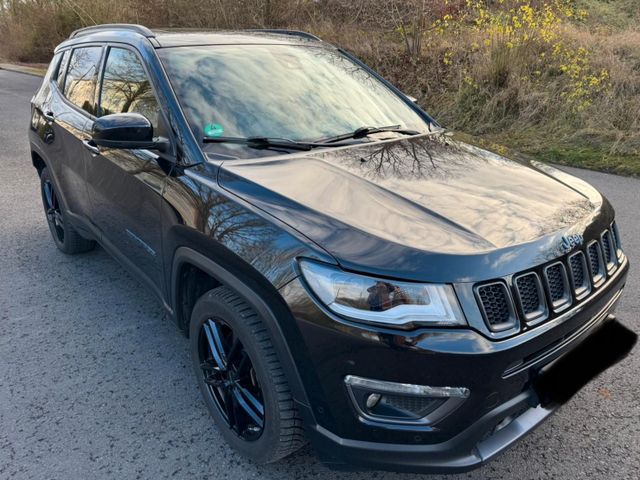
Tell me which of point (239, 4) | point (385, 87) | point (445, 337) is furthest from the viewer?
point (239, 4)

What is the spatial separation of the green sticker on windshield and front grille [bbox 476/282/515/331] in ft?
4.92

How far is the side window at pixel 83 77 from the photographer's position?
11.8ft

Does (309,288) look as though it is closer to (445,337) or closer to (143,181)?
(445,337)

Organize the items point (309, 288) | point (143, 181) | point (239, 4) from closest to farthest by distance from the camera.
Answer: point (309, 288) < point (143, 181) < point (239, 4)

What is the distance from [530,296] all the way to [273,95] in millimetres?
1751

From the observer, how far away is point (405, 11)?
11000 mm

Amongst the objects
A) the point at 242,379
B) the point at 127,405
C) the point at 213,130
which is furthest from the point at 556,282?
the point at 127,405

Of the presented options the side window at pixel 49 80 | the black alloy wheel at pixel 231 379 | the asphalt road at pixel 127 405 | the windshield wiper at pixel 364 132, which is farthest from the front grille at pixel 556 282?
the side window at pixel 49 80

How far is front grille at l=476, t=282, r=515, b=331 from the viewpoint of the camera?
1756 mm

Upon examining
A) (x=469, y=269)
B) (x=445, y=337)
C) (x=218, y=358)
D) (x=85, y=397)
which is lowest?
(x=85, y=397)

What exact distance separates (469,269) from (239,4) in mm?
14828

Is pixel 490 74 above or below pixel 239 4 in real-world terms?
below

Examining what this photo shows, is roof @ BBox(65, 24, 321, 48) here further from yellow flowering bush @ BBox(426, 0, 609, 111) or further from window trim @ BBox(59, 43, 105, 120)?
yellow flowering bush @ BBox(426, 0, 609, 111)

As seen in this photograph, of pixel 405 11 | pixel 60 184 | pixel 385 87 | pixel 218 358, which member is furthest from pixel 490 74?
pixel 218 358
